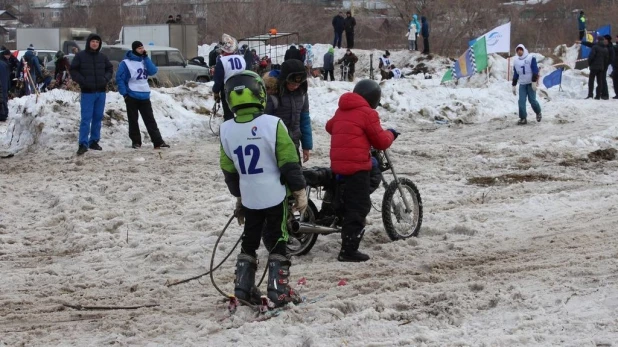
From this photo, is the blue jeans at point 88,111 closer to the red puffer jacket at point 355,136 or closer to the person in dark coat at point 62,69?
the red puffer jacket at point 355,136

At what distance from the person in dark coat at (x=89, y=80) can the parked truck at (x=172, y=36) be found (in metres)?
26.8

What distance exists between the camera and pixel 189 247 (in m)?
8.13

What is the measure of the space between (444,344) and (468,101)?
15872 millimetres

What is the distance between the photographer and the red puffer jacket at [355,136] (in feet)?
24.3

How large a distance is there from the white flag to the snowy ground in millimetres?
9911

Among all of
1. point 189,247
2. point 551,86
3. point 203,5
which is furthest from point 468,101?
point 203,5

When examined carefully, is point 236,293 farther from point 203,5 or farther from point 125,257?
point 203,5

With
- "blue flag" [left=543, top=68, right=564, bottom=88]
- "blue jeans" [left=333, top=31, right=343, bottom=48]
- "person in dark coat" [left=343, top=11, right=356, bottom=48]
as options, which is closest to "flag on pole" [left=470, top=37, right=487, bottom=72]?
"blue flag" [left=543, top=68, right=564, bottom=88]

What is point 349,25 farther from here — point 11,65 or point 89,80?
point 89,80

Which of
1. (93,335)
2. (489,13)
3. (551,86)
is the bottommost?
(93,335)

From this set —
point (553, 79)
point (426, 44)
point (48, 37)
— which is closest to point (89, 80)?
point (553, 79)

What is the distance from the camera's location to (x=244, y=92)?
584 centimetres

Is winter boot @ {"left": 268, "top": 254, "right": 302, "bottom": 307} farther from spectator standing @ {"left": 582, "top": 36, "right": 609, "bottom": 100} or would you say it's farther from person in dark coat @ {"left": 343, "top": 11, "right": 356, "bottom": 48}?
person in dark coat @ {"left": 343, "top": 11, "right": 356, "bottom": 48}

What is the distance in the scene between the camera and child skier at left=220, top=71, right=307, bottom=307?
5.85 m
